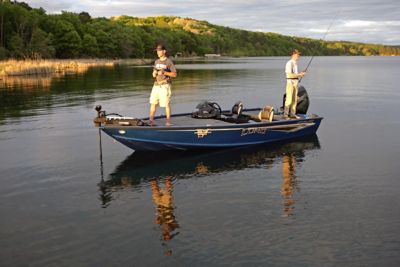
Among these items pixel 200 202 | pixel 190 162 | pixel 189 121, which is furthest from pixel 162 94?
pixel 200 202

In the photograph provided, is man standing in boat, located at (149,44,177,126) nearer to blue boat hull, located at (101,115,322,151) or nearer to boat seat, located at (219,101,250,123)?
blue boat hull, located at (101,115,322,151)

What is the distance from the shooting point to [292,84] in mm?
14641

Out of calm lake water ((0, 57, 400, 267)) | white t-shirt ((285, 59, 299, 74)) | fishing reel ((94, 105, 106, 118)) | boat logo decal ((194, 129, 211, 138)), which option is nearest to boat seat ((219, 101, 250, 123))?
calm lake water ((0, 57, 400, 267))

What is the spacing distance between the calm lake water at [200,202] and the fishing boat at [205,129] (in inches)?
15.0

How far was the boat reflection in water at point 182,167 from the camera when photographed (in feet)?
28.6

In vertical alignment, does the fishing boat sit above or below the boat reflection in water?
above

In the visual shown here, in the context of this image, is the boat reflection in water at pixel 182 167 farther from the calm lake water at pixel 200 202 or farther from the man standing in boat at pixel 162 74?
the man standing in boat at pixel 162 74

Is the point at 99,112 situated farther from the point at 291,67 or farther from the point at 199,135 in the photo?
the point at 291,67

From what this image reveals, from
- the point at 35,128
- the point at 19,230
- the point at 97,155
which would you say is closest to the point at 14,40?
the point at 35,128

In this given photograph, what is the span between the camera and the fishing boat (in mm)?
11609

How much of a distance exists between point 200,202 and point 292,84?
7240 mm

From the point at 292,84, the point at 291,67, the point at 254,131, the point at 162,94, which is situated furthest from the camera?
the point at 292,84

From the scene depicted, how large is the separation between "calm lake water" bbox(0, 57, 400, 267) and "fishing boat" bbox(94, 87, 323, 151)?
1.25 ft

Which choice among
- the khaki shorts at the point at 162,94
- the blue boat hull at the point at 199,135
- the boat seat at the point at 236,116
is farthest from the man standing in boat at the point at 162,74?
the boat seat at the point at 236,116
